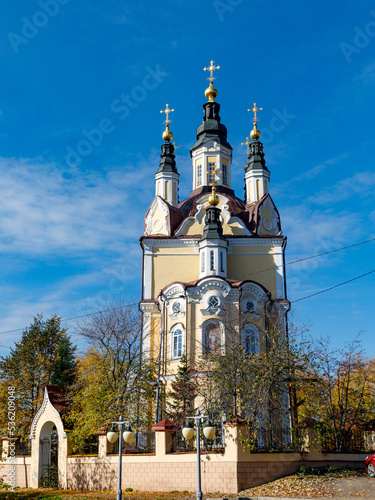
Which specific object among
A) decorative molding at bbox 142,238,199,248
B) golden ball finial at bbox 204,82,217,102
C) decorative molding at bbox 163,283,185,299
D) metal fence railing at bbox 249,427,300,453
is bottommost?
metal fence railing at bbox 249,427,300,453

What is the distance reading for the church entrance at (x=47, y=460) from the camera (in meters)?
22.0

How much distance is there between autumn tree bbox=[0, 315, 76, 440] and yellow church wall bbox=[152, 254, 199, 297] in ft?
23.4

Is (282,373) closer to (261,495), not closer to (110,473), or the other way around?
(261,495)

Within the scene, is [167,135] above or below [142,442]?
above

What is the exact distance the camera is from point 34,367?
33156mm

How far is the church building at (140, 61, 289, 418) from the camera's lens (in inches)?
1097

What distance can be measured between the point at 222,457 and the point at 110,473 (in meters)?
4.71

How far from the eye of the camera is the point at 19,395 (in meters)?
31.7

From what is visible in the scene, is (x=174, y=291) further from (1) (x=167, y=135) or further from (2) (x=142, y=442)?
(1) (x=167, y=135)

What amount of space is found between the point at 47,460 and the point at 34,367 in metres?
10.9

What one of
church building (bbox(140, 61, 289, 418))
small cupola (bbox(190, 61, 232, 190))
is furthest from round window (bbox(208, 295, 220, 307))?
small cupola (bbox(190, 61, 232, 190))

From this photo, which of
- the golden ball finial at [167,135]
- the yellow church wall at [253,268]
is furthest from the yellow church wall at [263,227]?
the golden ball finial at [167,135]

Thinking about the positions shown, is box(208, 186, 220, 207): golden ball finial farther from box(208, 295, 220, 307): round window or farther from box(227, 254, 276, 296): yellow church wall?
box(208, 295, 220, 307): round window

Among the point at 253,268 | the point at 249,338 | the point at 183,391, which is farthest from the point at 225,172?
the point at 183,391
